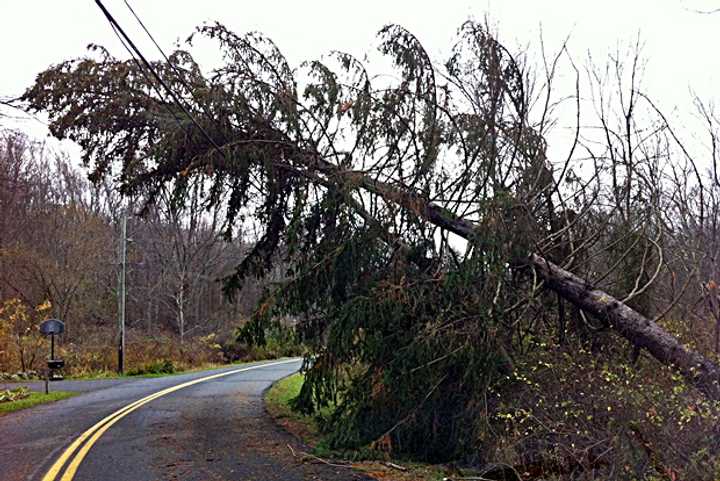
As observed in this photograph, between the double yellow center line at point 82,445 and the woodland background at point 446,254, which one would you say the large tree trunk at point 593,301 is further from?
the double yellow center line at point 82,445

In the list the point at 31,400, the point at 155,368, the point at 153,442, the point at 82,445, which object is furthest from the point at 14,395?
the point at 155,368

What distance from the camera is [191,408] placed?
1353 cm

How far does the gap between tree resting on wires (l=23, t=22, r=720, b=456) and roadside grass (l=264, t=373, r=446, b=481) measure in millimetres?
466

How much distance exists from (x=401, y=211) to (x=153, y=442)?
484 centimetres

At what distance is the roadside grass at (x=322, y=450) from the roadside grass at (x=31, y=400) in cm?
522

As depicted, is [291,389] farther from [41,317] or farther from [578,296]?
[41,317]

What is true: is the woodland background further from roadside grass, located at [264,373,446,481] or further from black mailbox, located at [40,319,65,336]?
black mailbox, located at [40,319,65,336]

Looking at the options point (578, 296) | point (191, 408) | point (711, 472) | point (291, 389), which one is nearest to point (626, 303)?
point (578, 296)

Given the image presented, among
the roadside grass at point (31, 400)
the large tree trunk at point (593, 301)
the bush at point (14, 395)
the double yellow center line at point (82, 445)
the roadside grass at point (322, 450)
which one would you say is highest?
the large tree trunk at point (593, 301)

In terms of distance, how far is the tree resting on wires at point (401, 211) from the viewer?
28.8 feet

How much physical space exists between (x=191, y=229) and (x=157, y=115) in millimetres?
25998

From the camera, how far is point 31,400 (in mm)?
15812

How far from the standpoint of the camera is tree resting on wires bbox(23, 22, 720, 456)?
877 cm

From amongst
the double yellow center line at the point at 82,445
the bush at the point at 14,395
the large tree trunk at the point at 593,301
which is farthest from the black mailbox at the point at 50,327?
the large tree trunk at the point at 593,301
